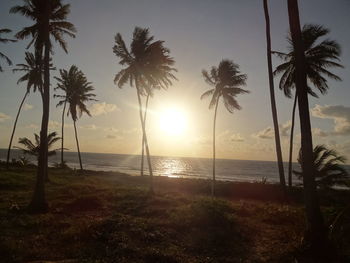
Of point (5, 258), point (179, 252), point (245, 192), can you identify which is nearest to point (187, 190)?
point (245, 192)

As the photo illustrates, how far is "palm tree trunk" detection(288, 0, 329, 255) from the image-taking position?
25.3ft

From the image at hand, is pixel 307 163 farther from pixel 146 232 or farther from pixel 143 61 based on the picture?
pixel 143 61

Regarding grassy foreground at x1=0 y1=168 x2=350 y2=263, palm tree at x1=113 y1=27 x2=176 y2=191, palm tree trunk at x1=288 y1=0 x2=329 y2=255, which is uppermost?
palm tree at x1=113 y1=27 x2=176 y2=191

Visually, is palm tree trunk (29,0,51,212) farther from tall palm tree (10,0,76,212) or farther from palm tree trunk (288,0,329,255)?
palm tree trunk (288,0,329,255)

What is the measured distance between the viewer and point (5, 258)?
693 centimetres

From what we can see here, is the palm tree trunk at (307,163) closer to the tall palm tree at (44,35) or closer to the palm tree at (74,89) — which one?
the tall palm tree at (44,35)

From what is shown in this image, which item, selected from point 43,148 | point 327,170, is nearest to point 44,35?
point 43,148

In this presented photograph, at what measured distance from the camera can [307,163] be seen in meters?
8.12

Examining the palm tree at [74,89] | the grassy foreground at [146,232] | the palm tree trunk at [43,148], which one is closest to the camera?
the grassy foreground at [146,232]

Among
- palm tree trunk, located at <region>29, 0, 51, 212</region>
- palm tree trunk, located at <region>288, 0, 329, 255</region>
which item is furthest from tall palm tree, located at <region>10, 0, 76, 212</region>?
palm tree trunk, located at <region>288, 0, 329, 255</region>

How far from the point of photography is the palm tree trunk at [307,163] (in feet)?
25.3

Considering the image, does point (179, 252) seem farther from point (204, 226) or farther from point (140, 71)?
point (140, 71)

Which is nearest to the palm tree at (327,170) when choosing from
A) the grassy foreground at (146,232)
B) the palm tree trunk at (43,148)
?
the grassy foreground at (146,232)

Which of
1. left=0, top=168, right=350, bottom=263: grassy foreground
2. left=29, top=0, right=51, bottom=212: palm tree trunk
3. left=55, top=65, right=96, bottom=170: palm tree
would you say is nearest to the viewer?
left=0, top=168, right=350, bottom=263: grassy foreground
